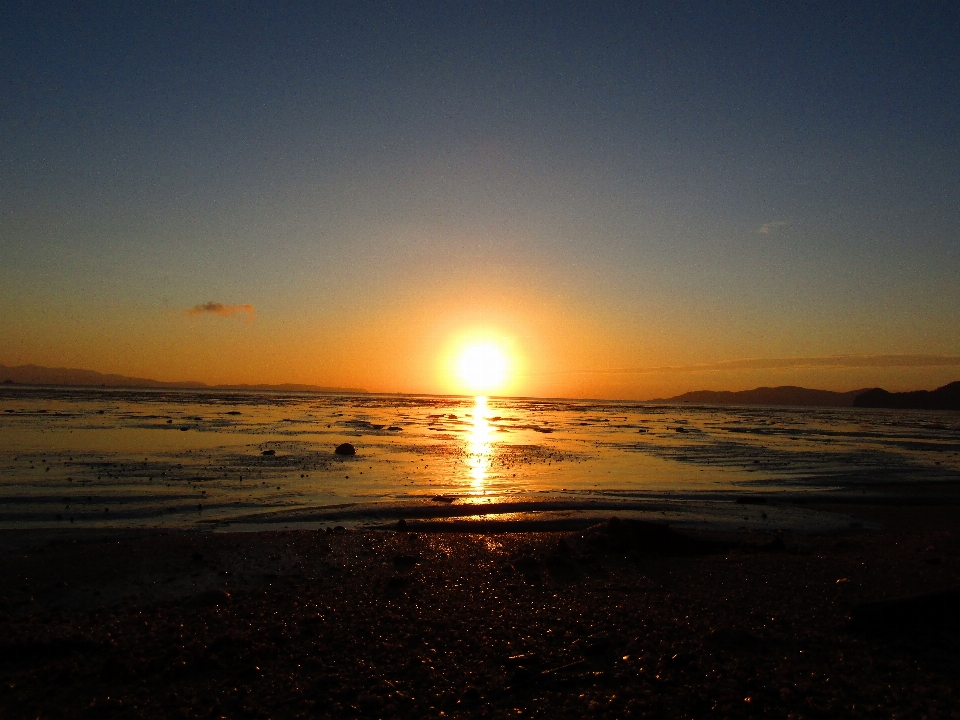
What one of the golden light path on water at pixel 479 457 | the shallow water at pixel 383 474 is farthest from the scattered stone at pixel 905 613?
the golden light path on water at pixel 479 457

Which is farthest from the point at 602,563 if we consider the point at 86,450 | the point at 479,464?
the point at 86,450

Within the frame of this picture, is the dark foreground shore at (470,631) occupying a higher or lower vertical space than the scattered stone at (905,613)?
lower

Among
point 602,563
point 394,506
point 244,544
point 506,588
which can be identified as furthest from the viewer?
point 394,506

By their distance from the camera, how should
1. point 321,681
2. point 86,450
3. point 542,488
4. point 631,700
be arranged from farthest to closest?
point 86,450 < point 542,488 < point 321,681 < point 631,700

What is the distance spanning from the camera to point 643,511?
18.8m

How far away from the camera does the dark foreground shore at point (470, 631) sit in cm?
612

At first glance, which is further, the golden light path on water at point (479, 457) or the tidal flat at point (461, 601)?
the golden light path on water at point (479, 457)

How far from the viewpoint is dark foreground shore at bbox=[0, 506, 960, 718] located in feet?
20.1

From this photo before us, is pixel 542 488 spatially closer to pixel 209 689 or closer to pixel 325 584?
pixel 325 584

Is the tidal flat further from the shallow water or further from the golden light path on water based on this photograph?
the golden light path on water

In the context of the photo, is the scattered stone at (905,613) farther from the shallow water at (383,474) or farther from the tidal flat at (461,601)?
the shallow water at (383,474)

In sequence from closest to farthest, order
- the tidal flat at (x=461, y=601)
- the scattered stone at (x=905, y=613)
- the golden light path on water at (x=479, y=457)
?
1. the tidal flat at (x=461, y=601)
2. the scattered stone at (x=905, y=613)
3. the golden light path on water at (x=479, y=457)

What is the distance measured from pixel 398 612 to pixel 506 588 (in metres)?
1.94

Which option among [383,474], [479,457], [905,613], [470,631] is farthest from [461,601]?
[479,457]
